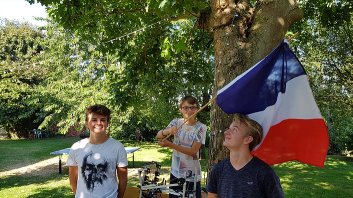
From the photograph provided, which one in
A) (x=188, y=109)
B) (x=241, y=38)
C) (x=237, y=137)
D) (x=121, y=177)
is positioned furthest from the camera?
(x=188, y=109)

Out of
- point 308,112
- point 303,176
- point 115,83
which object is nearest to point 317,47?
point 303,176

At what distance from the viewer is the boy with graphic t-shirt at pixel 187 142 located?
436 cm

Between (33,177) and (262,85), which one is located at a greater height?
(262,85)

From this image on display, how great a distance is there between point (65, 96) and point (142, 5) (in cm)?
1153

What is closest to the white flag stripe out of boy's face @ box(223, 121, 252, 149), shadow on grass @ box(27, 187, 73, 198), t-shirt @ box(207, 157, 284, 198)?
boy's face @ box(223, 121, 252, 149)

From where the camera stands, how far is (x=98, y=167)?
142 inches

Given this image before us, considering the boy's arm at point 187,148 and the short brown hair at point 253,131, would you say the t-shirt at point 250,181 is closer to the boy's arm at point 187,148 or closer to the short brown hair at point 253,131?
the short brown hair at point 253,131

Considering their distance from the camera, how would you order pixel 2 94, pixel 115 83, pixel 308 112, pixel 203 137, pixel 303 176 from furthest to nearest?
pixel 303 176 → pixel 2 94 → pixel 115 83 → pixel 203 137 → pixel 308 112

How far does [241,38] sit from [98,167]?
2.15 metres

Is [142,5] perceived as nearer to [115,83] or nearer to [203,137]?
[115,83]

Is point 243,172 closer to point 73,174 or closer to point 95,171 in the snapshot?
point 95,171

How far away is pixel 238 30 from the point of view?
14.1 ft

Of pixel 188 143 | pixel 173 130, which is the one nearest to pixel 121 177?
pixel 173 130

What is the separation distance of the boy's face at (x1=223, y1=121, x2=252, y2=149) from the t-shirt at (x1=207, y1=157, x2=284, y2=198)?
0.14 m
